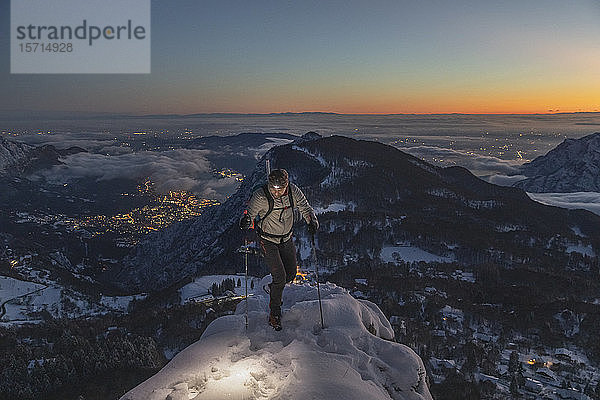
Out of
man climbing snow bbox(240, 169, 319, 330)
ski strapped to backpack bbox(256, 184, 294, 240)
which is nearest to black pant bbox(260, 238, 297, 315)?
man climbing snow bbox(240, 169, 319, 330)

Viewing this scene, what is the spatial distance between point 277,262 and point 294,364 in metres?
2.87

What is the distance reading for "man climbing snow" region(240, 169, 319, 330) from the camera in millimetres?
9438

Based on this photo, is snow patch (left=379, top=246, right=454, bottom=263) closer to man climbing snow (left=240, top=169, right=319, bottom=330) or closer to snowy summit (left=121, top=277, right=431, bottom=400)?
snowy summit (left=121, top=277, right=431, bottom=400)

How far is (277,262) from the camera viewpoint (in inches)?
392

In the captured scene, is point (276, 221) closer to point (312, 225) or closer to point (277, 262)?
point (277, 262)

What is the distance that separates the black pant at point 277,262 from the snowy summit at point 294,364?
949 millimetres

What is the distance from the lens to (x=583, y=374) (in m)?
75.1

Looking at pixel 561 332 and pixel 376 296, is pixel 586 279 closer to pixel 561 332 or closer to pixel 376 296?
pixel 561 332

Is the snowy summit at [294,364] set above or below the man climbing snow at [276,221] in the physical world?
below

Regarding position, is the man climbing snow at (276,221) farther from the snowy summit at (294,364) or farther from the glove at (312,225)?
the snowy summit at (294,364)

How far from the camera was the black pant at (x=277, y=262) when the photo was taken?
32.5 ft

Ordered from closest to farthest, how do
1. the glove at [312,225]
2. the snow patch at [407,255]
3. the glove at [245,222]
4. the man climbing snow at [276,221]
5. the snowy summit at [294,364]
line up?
the snowy summit at [294,364] → the man climbing snow at [276,221] → the glove at [245,222] → the glove at [312,225] → the snow patch at [407,255]

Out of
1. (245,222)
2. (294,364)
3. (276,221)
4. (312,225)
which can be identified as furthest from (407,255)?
(294,364)

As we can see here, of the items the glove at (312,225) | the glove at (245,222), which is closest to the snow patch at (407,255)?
the glove at (312,225)
